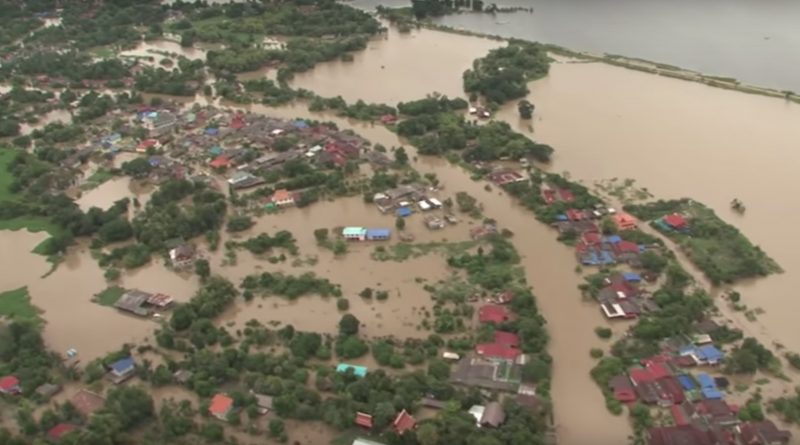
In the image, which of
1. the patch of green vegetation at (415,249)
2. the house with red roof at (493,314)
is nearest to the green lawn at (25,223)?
the patch of green vegetation at (415,249)

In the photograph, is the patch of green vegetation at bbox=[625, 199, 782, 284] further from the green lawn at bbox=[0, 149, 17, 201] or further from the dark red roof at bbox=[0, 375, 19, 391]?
the green lawn at bbox=[0, 149, 17, 201]

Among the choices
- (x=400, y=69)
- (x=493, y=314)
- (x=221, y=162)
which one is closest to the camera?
(x=493, y=314)

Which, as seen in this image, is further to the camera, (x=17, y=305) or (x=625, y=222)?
(x=625, y=222)

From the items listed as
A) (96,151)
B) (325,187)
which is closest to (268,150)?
(325,187)

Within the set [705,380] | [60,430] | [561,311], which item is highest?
[561,311]

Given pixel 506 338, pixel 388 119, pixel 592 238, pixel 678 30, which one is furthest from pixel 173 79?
pixel 678 30

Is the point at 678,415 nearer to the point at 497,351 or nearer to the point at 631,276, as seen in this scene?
the point at 497,351

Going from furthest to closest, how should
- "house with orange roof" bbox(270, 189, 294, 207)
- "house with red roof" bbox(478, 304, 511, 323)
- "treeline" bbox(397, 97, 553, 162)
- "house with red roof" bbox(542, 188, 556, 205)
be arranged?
"treeline" bbox(397, 97, 553, 162) → "house with orange roof" bbox(270, 189, 294, 207) → "house with red roof" bbox(542, 188, 556, 205) → "house with red roof" bbox(478, 304, 511, 323)

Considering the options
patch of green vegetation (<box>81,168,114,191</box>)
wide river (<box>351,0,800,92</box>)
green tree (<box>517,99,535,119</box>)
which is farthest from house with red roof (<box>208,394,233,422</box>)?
wide river (<box>351,0,800,92</box>)
